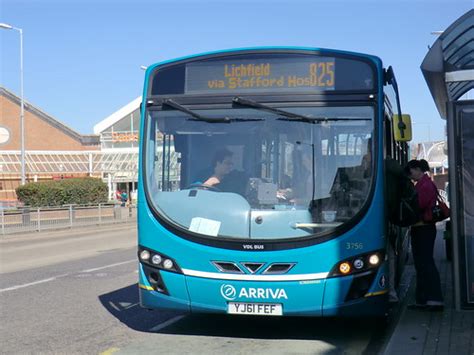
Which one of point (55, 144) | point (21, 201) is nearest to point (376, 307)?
point (21, 201)

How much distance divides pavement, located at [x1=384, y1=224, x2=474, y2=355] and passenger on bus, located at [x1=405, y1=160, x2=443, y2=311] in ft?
0.57

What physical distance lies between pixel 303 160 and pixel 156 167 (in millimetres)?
1611

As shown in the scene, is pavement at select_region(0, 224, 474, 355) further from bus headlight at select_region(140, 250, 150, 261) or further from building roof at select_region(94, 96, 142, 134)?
building roof at select_region(94, 96, 142, 134)

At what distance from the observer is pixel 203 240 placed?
6.57 metres

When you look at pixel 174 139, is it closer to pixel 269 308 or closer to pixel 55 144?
pixel 269 308

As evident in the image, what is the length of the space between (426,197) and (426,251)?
65 centimetres

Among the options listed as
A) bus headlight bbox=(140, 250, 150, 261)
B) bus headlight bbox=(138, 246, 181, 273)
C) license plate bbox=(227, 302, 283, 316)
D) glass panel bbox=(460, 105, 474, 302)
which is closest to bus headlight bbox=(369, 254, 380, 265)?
glass panel bbox=(460, 105, 474, 302)

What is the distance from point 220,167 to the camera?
682 centimetres

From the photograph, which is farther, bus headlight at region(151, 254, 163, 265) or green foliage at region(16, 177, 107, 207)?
green foliage at region(16, 177, 107, 207)

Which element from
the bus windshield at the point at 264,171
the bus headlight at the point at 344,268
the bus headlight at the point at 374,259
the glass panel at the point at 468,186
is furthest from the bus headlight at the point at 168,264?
the glass panel at the point at 468,186

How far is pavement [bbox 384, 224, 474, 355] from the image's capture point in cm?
586

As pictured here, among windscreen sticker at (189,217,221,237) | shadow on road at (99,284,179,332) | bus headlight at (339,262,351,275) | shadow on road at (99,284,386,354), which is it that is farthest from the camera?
shadow on road at (99,284,179,332)

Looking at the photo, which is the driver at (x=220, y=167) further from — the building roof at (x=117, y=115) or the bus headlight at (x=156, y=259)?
the building roof at (x=117, y=115)

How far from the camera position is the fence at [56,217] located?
24513mm
